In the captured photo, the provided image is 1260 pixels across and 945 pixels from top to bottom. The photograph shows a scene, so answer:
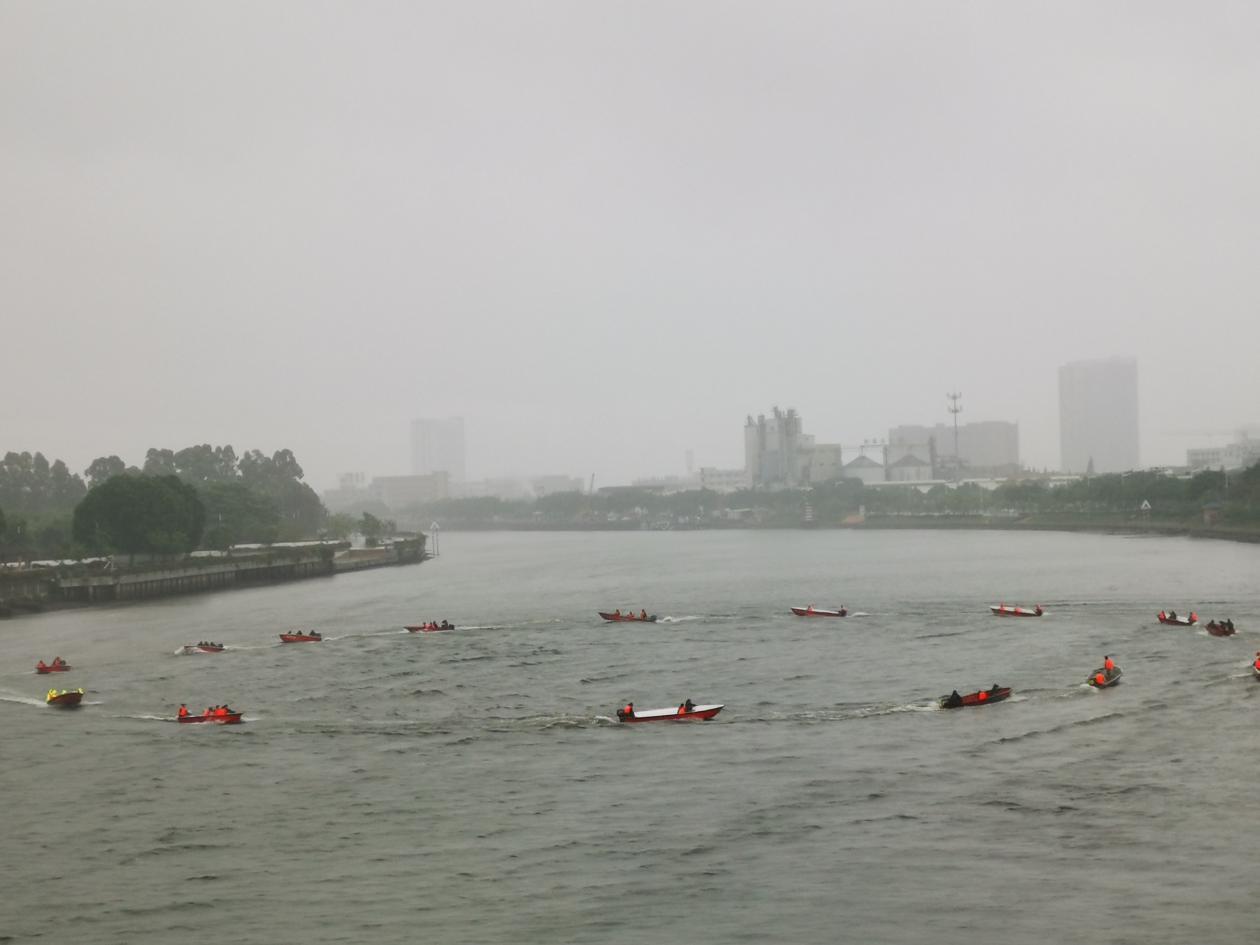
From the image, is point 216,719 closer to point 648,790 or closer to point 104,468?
point 648,790

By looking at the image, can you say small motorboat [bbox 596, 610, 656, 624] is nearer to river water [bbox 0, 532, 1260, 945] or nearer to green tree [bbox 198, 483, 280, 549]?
river water [bbox 0, 532, 1260, 945]

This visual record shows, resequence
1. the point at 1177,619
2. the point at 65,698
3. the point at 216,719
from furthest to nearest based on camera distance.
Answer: the point at 1177,619
the point at 65,698
the point at 216,719

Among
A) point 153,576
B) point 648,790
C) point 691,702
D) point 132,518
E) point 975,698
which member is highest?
point 132,518

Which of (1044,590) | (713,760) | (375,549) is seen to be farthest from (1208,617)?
(375,549)

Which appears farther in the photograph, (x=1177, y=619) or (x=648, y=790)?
(x=1177, y=619)

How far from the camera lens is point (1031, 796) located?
21.8m

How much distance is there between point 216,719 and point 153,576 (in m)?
49.2

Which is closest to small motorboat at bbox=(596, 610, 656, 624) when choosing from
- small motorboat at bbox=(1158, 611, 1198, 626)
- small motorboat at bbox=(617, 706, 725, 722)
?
small motorboat at bbox=(1158, 611, 1198, 626)

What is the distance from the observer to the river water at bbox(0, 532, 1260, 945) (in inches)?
685

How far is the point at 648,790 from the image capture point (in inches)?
922

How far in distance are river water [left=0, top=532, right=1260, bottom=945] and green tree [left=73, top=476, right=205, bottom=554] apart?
34641 mm

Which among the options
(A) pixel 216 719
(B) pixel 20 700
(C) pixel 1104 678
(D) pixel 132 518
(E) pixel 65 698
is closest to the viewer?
(A) pixel 216 719

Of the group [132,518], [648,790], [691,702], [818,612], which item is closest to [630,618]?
[818,612]

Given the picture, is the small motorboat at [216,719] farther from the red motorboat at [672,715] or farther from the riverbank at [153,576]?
the riverbank at [153,576]
